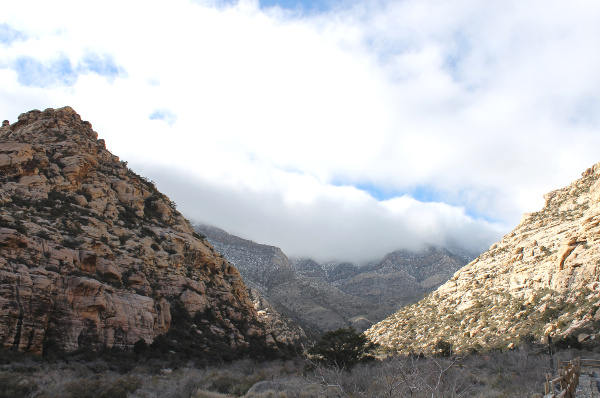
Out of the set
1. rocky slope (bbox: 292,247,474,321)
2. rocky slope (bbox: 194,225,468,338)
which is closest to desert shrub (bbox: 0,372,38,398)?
rocky slope (bbox: 194,225,468,338)

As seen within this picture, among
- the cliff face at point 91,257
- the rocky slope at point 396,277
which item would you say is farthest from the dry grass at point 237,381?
the rocky slope at point 396,277

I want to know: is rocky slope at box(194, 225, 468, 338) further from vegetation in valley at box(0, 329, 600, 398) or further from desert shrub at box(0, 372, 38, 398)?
→ desert shrub at box(0, 372, 38, 398)

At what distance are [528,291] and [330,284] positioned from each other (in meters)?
81.1

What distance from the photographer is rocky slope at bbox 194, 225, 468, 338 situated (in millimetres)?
76062

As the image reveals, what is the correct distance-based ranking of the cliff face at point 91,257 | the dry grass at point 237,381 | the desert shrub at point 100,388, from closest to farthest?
1. the dry grass at point 237,381
2. the desert shrub at point 100,388
3. the cliff face at point 91,257

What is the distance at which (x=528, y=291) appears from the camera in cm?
3881

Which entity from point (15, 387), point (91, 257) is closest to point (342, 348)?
point (91, 257)

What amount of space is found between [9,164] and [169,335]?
18.5 m

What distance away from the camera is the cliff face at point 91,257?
21703 millimetres

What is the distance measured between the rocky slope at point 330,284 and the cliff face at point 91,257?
65.7 ft

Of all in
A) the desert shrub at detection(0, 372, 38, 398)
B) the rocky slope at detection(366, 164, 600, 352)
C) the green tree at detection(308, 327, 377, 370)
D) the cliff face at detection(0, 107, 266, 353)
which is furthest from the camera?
the rocky slope at detection(366, 164, 600, 352)

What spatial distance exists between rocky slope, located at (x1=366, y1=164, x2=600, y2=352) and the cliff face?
19.2 metres

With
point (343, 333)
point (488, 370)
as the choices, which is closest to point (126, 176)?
point (343, 333)

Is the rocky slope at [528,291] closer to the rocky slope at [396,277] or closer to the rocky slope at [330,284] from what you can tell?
the rocky slope at [330,284]
